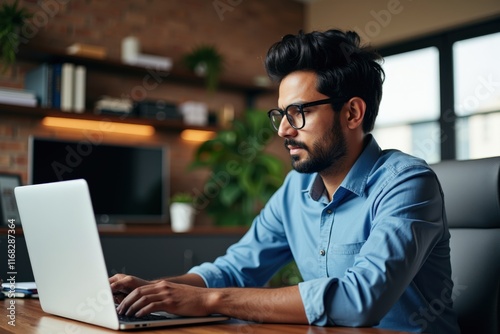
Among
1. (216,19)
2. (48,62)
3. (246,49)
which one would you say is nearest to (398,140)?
(246,49)

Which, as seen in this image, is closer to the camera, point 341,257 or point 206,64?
point 341,257

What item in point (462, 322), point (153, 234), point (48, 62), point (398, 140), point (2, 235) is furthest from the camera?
point (398, 140)

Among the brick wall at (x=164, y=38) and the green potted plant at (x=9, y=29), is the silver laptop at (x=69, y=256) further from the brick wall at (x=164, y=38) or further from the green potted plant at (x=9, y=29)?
the brick wall at (x=164, y=38)

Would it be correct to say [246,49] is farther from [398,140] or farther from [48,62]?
[48,62]

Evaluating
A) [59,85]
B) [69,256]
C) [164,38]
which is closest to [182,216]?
[59,85]

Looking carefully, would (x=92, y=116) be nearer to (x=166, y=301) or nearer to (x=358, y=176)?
(x=358, y=176)

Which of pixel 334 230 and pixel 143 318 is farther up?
pixel 334 230

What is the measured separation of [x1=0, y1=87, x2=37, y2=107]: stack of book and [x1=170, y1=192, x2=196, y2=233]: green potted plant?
1212mm

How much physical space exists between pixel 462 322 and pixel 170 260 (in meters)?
2.46

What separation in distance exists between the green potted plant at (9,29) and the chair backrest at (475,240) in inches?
115

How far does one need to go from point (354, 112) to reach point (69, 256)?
2.69ft

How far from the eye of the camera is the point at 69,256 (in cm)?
112

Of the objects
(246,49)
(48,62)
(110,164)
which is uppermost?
(246,49)

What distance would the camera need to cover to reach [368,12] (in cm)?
502
